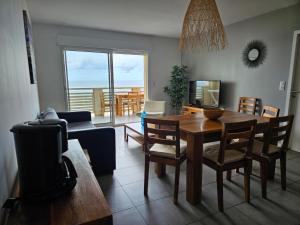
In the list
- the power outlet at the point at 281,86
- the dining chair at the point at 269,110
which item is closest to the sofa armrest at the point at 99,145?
the dining chair at the point at 269,110

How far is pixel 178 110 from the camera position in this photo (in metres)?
5.80

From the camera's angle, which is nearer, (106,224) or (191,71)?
(106,224)

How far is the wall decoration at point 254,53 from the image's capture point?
3.64 m

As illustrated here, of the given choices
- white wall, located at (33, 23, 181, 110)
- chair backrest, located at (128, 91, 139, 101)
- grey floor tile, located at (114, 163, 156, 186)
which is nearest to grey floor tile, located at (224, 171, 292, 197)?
grey floor tile, located at (114, 163, 156, 186)

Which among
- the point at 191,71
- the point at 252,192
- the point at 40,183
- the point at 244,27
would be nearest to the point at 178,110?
the point at 191,71

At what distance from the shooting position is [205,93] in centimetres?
474

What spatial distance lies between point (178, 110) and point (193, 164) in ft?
13.1

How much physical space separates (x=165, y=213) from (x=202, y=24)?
78.5 inches

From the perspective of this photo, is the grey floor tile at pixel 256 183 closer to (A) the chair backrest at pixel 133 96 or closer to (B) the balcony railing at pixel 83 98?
(B) the balcony railing at pixel 83 98

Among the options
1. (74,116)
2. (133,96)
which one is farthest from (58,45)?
(133,96)

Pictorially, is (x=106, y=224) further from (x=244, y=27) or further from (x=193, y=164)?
(x=244, y=27)

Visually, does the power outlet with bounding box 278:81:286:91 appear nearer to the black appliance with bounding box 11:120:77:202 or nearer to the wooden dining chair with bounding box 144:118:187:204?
the wooden dining chair with bounding box 144:118:187:204

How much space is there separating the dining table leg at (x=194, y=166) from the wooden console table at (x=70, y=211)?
1.12m

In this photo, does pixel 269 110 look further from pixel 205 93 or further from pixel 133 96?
pixel 133 96
